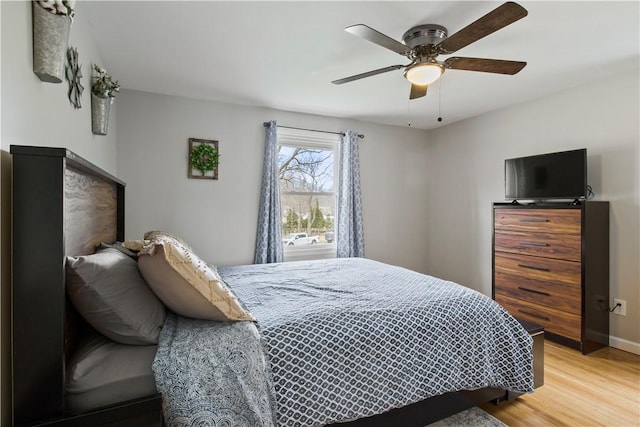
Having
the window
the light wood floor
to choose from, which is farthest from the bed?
the window

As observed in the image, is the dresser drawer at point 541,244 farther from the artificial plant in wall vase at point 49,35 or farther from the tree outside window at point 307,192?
the artificial plant in wall vase at point 49,35

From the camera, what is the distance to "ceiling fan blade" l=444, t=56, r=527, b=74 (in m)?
2.12

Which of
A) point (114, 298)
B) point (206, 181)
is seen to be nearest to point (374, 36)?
point (114, 298)

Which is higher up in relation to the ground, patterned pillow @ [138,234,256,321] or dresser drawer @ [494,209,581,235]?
dresser drawer @ [494,209,581,235]

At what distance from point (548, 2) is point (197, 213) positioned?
3.40 meters

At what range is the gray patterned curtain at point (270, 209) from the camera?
3.72m

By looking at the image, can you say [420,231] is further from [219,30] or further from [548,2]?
[219,30]

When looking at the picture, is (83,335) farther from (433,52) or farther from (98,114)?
(433,52)

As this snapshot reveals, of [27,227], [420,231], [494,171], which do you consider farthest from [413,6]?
[420,231]

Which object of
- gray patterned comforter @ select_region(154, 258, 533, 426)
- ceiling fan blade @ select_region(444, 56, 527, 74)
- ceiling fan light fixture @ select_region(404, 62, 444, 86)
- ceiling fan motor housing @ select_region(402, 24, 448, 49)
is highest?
ceiling fan motor housing @ select_region(402, 24, 448, 49)

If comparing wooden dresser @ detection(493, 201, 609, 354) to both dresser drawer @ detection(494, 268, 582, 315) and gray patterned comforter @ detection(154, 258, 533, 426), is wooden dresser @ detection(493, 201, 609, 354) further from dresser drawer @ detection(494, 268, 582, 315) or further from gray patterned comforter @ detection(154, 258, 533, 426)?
gray patterned comforter @ detection(154, 258, 533, 426)

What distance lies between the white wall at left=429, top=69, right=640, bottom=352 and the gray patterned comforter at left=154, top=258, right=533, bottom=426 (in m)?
1.86

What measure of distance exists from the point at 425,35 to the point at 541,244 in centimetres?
228

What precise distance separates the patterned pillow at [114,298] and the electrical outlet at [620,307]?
3.73 m
